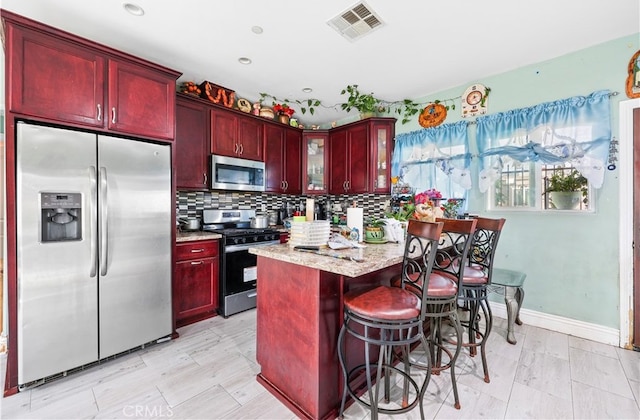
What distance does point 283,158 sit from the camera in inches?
160

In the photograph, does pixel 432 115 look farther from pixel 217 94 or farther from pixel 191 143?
pixel 191 143

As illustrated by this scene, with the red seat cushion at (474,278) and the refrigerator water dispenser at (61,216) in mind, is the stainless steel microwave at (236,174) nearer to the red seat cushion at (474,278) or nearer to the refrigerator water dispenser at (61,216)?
the refrigerator water dispenser at (61,216)

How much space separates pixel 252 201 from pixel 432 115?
2.77m

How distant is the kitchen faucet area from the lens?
5.32 ft

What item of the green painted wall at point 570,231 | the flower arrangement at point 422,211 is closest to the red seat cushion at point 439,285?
the flower arrangement at point 422,211

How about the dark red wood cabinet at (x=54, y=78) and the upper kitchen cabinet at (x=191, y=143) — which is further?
the upper kitchen cabinet at (x=191, y=143)

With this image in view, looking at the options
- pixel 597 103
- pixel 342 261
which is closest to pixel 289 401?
pixel 342 261

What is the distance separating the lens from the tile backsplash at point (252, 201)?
340 centimetres

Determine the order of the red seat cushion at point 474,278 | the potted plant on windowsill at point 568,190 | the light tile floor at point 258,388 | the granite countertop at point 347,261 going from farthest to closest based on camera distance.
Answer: the potted plant on windowsill at point 568,190 → the red seat cushion at point 474,278 → the light tile floor at point 258,388 → the granite countertop at point 347,261

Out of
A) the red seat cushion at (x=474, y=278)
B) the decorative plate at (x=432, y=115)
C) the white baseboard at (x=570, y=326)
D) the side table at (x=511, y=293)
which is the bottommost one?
the white baseboard at (x=570, y=326)

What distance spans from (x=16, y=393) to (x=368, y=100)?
412 cm

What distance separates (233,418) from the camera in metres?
1.56

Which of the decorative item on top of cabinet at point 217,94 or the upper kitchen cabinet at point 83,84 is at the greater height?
the decorative item on top of cabinet at point 217,94

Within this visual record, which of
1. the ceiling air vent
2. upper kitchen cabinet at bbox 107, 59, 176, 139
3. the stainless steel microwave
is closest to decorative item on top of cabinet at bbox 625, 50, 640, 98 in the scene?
the ceiling air vent
